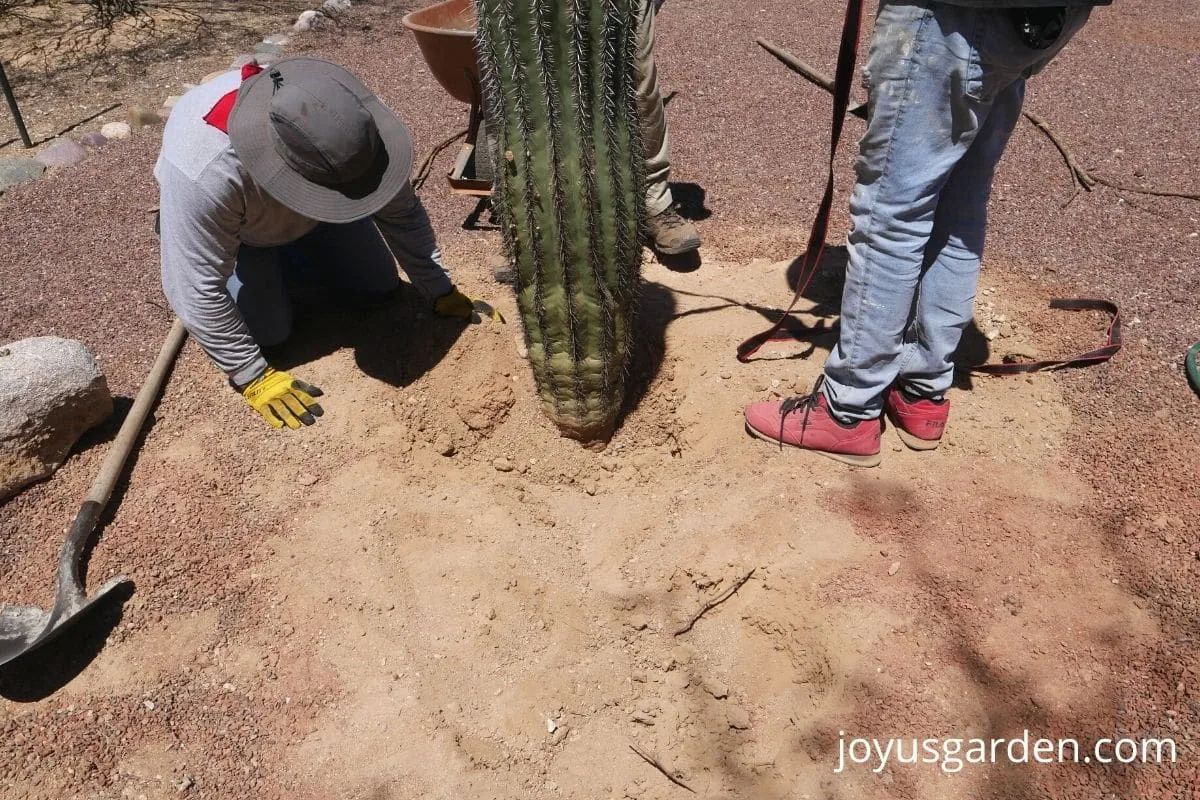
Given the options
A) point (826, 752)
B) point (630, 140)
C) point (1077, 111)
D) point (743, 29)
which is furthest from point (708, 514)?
point (743, 29)

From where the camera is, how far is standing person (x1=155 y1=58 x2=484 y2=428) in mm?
2398

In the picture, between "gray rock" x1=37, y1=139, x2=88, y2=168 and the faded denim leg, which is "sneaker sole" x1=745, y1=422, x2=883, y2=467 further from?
"gray rock" x1=37, y1=139, x2=88, y2=168

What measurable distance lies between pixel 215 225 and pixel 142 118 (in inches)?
127

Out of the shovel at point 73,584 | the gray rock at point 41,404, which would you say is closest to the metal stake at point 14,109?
the gray rock at point 41,404

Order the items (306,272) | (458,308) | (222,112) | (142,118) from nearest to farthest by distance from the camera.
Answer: (222,112), (458,308), (306,272), (142,118)

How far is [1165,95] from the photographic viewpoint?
4883 mm

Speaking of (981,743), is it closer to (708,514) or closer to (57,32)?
(708,514)

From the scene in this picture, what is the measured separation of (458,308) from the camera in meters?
3.24

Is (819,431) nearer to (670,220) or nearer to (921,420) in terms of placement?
(921,420)

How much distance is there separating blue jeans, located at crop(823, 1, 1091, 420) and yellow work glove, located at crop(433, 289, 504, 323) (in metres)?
1.38

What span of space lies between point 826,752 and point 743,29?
553 centimetres

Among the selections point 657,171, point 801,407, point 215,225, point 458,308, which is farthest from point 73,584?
point 657,171

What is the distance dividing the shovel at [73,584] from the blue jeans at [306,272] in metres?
0.52

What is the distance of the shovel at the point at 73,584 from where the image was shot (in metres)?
2.22
